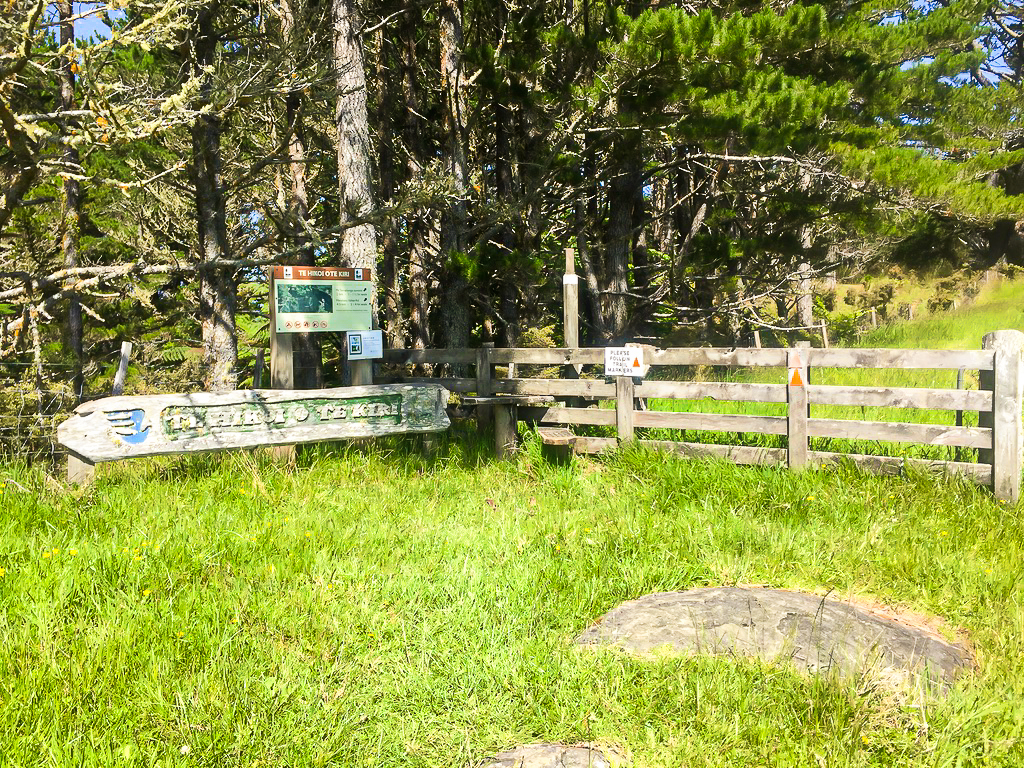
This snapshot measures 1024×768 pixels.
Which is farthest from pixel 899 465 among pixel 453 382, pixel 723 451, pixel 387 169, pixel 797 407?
pixel 387 169

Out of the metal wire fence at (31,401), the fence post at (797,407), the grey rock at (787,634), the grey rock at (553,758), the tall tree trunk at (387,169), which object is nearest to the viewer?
the grey rock at (553,758)

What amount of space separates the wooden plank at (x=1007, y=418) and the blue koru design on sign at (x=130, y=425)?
699cm

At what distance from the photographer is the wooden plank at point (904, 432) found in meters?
6.38

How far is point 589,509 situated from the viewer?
650cm

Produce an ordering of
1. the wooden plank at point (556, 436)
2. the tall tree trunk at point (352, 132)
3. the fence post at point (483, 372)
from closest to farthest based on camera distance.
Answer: the wooden plank at point (556, 436) → the fence post at point (483, 372) → the tall tree trunk at point (352, 132)

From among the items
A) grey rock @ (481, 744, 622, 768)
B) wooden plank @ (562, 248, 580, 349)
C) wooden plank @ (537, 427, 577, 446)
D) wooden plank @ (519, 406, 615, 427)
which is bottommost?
grey rock @ (481, 744, 622, 768)

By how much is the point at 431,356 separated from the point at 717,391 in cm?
365

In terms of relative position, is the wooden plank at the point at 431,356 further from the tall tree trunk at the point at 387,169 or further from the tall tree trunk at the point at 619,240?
the tall tree trunk at the point at 619,240

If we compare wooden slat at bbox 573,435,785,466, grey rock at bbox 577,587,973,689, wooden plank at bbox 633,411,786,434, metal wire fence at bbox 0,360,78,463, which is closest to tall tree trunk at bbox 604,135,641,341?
wooden plank at bbox 633,411,786,434

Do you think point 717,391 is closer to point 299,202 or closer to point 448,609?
point 448,609

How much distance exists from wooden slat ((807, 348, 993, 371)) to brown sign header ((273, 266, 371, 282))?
4.72 metres

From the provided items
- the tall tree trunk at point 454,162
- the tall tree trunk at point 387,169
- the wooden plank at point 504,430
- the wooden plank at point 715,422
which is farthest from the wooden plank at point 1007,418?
the tall tree trunk at point 387,169

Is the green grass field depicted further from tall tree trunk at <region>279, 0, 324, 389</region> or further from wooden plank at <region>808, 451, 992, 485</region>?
tall tree trunk at <region>279, 0, 324, 389</region>

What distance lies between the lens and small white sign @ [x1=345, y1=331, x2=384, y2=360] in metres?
8.26
